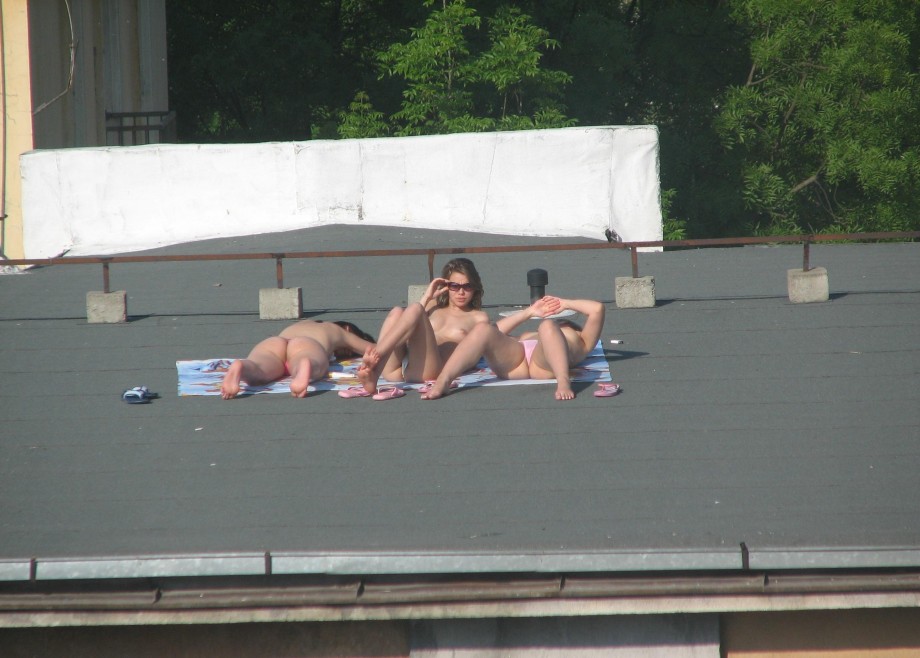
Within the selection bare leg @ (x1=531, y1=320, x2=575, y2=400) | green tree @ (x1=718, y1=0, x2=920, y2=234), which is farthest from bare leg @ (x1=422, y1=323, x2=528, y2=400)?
green tree @ (x1=718, y1=0, x2=920, y2=234)

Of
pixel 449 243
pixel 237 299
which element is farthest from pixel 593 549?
pixel 449 243

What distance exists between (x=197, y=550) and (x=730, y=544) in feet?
6.28

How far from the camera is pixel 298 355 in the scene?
6.55 m

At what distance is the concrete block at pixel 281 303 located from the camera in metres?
7.88

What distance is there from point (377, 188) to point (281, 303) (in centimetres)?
456

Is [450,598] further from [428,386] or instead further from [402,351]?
[402,351]

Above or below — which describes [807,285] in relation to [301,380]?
above

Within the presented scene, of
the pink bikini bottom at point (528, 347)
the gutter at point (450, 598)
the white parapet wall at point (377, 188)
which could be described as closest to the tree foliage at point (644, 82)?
the white parapet wall at point (377, 188)

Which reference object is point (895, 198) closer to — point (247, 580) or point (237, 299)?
point (237, 299)

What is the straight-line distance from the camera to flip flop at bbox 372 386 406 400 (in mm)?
6137

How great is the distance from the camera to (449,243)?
11000 mm

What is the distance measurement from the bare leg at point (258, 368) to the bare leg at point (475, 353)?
3.17 ft

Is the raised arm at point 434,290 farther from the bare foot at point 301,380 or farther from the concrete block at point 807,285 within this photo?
the concrete block at point 807,285

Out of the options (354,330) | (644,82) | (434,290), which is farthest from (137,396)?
(644,82)
